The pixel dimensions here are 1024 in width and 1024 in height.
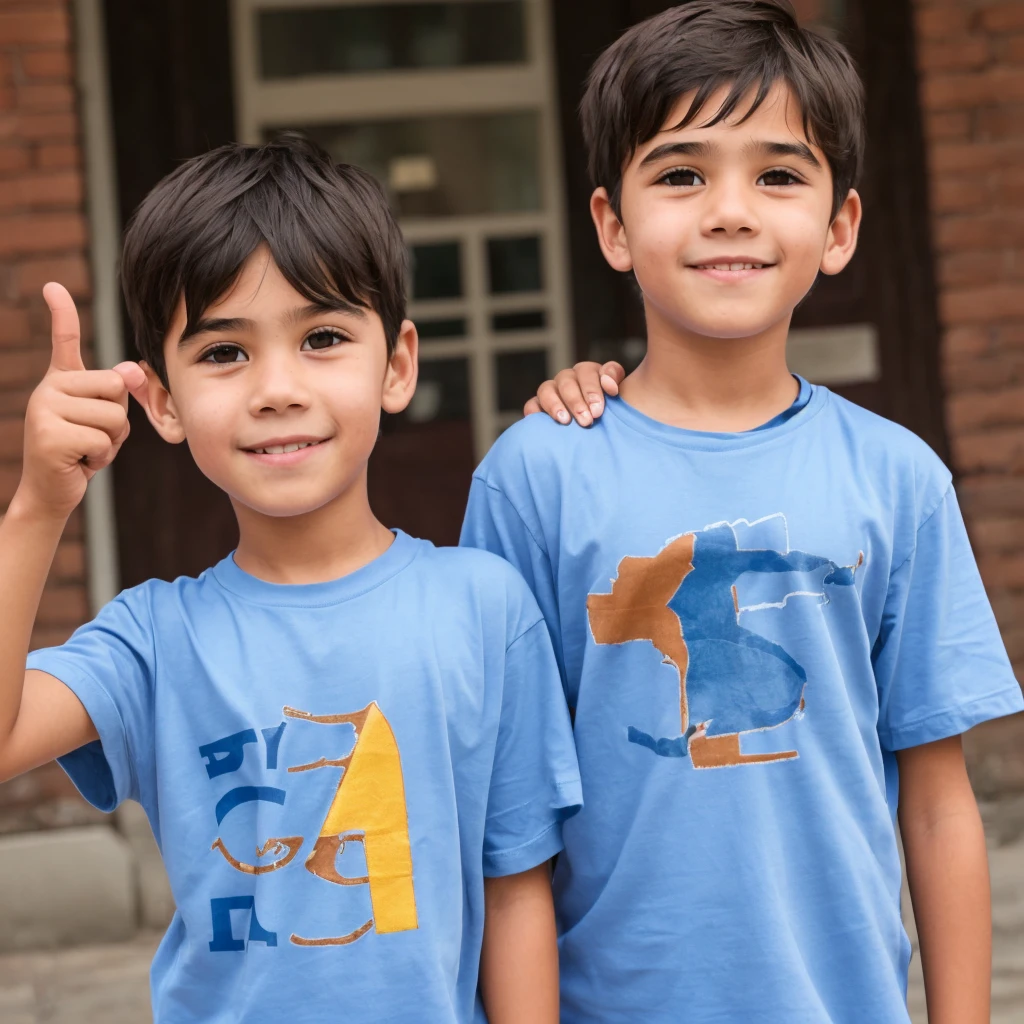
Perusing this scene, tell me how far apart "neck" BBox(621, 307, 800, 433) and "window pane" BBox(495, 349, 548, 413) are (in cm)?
319

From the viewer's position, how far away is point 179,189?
1.62 meters

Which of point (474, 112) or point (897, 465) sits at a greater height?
point (474, 112)

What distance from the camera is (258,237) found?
5.05ft

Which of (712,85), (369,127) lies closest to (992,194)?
(369,127)

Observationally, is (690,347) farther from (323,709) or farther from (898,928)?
(898,928)

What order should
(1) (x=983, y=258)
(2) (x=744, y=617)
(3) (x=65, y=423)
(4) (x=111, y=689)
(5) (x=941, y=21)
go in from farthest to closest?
(1) (x=983, y=258), (5) (x=941, y=21), (2) (x=744, y=617), (4) (x=111, y=689), (3) (x=65, y=423)

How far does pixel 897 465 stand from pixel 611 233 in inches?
17.8

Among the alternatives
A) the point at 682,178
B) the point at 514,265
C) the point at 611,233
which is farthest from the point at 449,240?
the point at 682,178

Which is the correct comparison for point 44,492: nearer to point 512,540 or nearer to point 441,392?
point 512,540

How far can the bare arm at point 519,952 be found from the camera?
1505 millimetres

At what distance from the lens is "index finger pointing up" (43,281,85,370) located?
135cm

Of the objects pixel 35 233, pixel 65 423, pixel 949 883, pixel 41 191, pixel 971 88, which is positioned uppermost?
pixel 971 88

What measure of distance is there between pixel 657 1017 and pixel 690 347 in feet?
2.50

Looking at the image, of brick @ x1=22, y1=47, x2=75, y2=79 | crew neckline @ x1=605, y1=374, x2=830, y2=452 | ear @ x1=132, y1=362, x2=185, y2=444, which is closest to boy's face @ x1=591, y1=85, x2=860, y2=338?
crew neckline @ x1=605, y1=374, x2=830, y2=452
